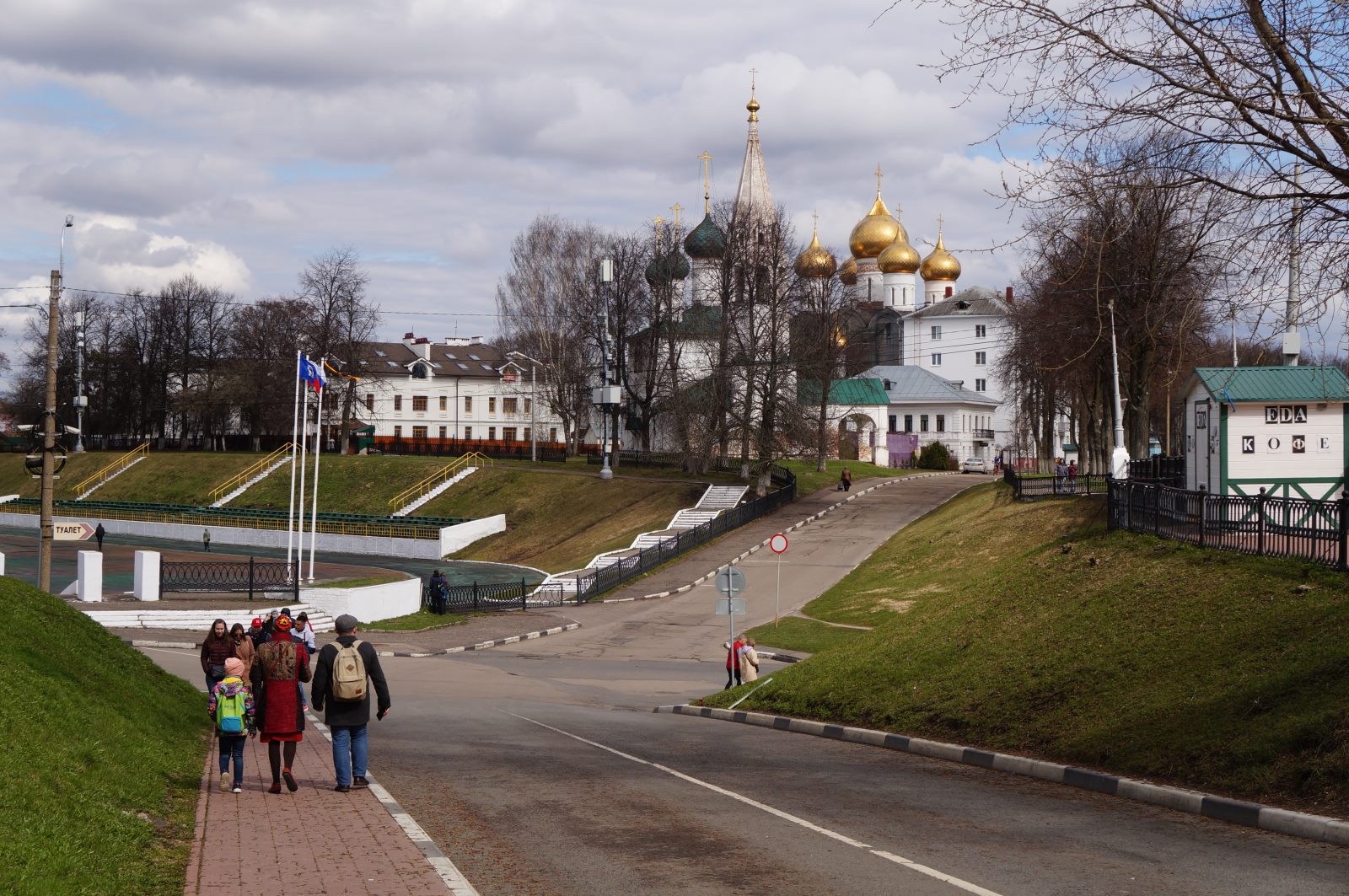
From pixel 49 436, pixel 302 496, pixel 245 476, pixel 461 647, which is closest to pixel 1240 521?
pixel 461 647

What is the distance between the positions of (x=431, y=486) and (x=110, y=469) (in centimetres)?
3002

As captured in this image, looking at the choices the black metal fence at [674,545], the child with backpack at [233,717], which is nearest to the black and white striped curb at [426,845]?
the child with backpack at [233,717]

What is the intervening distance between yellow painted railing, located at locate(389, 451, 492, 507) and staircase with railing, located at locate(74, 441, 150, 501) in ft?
83.5

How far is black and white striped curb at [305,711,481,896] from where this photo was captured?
26.3ft

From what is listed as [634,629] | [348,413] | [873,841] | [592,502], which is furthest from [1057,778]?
[348,413]

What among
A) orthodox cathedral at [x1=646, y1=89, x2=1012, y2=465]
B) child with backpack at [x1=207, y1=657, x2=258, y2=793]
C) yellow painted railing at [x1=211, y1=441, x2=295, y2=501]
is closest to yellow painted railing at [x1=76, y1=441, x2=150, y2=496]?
yellow painted railing at [x1=211, y1=441, x2=295, y2=501]

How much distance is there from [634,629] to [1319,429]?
18723mm

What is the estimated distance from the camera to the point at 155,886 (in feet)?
26.1

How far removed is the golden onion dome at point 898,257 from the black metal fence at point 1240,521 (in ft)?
320

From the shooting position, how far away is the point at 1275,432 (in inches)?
1129

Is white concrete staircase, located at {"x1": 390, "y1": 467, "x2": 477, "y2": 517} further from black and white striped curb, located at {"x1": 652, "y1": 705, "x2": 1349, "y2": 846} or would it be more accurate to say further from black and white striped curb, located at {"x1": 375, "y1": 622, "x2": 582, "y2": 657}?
black and white striped curb, located at {"x1": 652, "y1": 705, "x2": 1349, "y2": 846}

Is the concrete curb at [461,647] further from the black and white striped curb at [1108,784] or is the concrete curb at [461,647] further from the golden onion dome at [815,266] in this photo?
the golden onion dome at [815,266]

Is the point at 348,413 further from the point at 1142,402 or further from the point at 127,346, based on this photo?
the point at 1142,402

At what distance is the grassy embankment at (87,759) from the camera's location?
7910 mm
